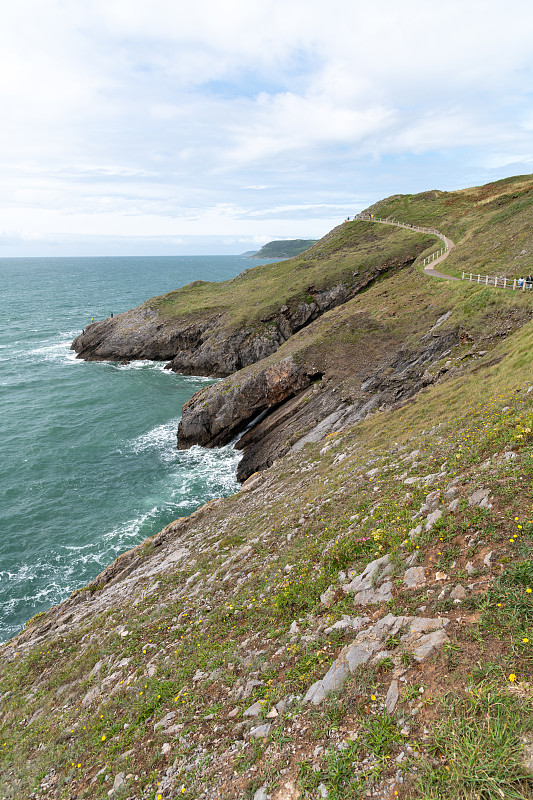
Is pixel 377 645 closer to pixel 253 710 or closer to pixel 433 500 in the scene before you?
pixel 253 710

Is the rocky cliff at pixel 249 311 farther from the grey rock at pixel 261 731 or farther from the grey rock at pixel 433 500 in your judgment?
the grey rock at pixel 261 731

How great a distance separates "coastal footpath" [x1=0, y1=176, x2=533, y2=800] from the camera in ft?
19.6

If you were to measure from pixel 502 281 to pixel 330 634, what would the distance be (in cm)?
3763

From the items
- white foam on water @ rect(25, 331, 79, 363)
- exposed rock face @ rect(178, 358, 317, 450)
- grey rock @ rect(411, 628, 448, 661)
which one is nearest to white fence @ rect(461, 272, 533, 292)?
exposed rock face @ rect(178, 358, 317, 450)

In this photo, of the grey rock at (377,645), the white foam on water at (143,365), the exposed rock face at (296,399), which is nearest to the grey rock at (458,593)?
the grey rock at (377,645)

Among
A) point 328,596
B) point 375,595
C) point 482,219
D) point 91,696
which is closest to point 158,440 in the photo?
point 91,696

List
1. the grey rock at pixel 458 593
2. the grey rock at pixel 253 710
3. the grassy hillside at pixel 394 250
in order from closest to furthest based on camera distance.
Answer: the grey rock at pixel 458 593, the grey rock at pixel 253 710, the grassy hillside at pixel 394 250

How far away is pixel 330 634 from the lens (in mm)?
8992

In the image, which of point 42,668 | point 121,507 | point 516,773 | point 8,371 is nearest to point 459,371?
point 516,773

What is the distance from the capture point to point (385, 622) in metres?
8.20

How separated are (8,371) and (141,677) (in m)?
75.2

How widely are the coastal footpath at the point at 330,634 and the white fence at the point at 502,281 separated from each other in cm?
219

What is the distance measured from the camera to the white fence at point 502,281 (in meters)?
31.0

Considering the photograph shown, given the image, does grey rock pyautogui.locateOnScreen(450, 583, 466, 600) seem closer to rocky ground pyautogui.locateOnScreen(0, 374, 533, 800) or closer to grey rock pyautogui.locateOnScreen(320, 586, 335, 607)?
rocky ground pyautogui.locateOnScreen(0, 374, 533, 800)
